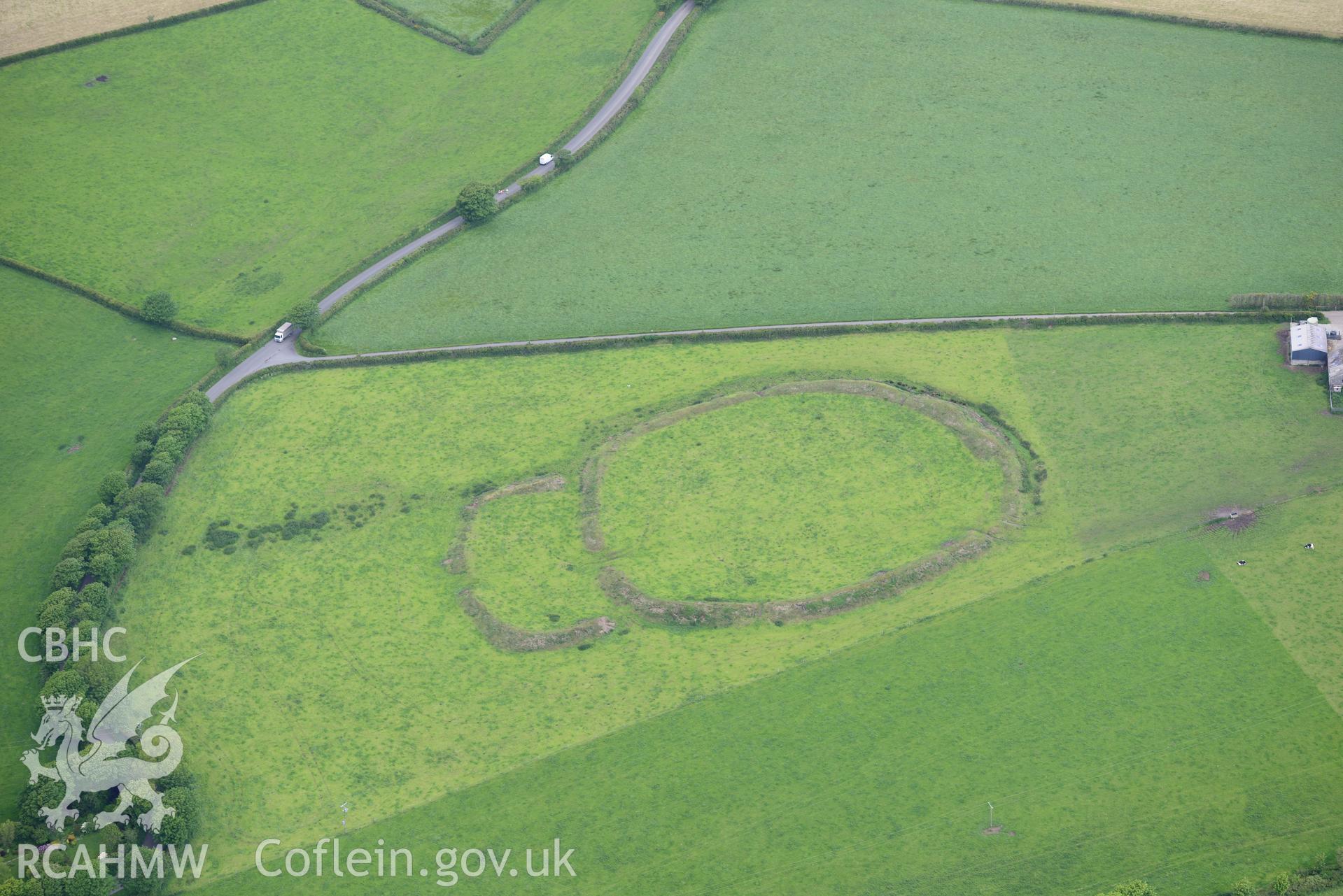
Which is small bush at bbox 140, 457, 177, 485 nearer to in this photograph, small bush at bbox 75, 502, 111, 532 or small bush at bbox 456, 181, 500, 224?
small bush at bbox 75, 502, 111, 532

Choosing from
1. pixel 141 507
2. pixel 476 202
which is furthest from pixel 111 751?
pixel 476 202

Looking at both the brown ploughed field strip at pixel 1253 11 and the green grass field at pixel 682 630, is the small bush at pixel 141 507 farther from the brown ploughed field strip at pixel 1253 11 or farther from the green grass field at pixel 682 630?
the brown ploughed field strip at pixel 1253 11

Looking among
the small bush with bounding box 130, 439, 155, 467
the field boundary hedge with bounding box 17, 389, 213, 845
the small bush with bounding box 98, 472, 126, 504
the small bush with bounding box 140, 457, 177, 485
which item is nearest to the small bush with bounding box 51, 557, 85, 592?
the field boundary hedge with bounding box 17, 389, 213, 845

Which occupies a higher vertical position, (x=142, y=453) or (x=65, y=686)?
(x=142, y=453)

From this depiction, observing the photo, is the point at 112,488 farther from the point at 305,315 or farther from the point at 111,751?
the point at 111,751

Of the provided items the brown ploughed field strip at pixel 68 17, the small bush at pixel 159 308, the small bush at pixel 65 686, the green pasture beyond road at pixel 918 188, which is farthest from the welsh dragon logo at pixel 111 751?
the brown ploughed field strip at pixel 68 17
